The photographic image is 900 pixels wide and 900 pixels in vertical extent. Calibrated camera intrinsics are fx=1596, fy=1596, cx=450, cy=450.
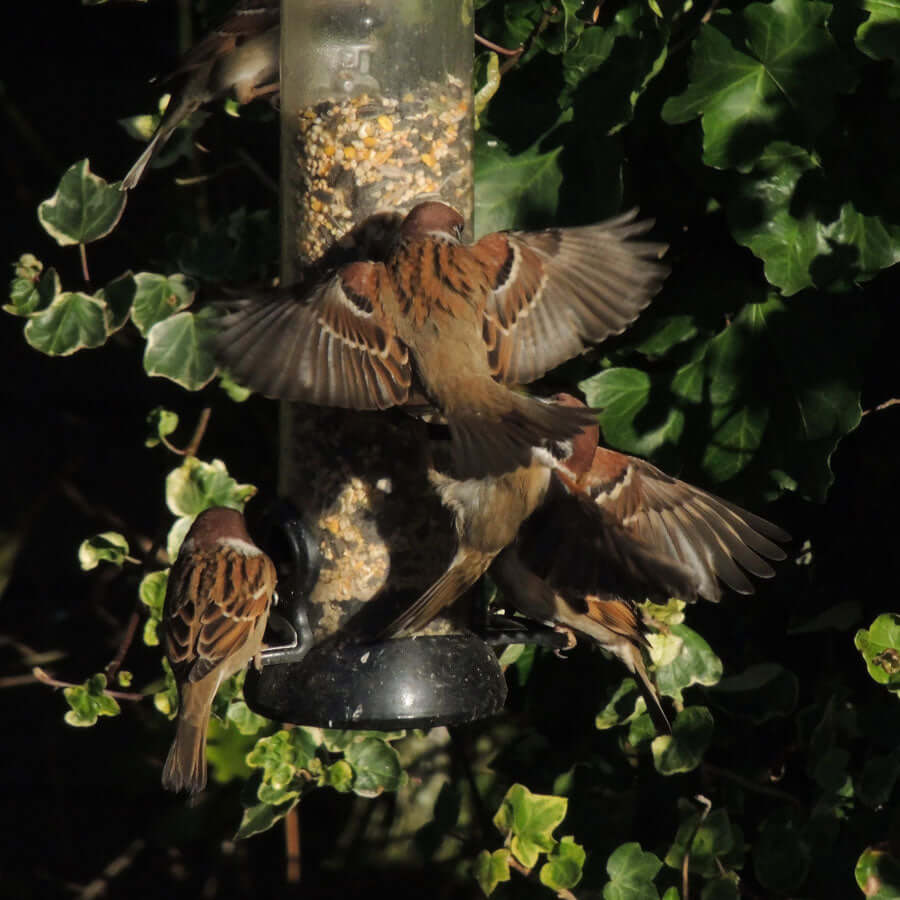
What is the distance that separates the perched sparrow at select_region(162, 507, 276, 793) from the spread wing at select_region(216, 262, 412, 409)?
0.50 meters

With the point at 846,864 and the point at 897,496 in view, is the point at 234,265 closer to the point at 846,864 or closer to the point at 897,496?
the point at 897,496

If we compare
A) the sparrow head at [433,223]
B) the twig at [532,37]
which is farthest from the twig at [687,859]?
the twig at [532,37]

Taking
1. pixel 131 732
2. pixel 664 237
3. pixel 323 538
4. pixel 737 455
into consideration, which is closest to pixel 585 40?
pixel 664 237

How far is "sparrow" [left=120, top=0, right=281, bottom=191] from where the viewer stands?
9.46 ft

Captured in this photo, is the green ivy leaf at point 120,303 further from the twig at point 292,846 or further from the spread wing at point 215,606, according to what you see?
the twig at point 292,846

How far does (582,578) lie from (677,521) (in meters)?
0.29

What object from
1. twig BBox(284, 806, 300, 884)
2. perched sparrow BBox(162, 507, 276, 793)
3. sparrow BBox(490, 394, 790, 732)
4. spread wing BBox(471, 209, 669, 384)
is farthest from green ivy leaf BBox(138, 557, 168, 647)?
twig BBox(284, 806, 300, 884)

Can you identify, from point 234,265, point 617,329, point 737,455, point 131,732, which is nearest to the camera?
point 617,329

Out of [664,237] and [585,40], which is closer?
[585,40]

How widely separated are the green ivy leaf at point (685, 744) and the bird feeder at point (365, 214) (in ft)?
1.19

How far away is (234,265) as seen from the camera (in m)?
2.98

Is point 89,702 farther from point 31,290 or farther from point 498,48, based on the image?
point 498,48

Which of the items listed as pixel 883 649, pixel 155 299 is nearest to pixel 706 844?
pixel 883 649

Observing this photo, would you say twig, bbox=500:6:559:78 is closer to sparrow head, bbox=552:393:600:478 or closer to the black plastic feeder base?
sparrow head, bbox=552:393:600:478
